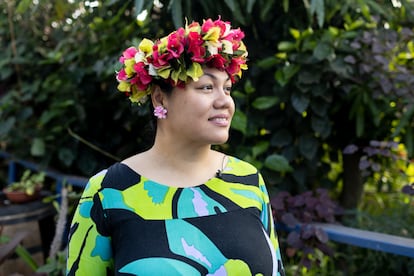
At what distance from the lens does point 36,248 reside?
8.06 ft

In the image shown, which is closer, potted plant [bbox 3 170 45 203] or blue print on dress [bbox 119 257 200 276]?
blue print on dress [bbox 119 257 200 276]

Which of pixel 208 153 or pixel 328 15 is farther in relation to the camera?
pixel 328 15

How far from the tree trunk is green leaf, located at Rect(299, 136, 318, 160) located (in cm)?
38

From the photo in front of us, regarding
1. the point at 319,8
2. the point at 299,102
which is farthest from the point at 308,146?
the point at 319,8

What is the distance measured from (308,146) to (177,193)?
1.18 meters

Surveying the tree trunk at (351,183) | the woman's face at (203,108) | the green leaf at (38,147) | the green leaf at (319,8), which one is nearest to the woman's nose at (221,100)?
the woman's face at (203,108)

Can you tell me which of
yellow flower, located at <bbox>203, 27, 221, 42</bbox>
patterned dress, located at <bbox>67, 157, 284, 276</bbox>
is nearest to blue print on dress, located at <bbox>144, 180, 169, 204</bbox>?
patterned dress, located at <bbox>67, 157, 284, 276</bbox>

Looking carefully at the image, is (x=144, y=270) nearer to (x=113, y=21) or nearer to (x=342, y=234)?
(x=342, y=234)

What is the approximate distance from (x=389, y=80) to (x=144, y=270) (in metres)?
1.40

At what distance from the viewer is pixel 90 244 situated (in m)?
1.19

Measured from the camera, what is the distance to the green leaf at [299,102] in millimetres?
2139

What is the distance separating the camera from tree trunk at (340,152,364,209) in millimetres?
2607

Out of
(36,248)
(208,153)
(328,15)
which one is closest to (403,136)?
(328,15)

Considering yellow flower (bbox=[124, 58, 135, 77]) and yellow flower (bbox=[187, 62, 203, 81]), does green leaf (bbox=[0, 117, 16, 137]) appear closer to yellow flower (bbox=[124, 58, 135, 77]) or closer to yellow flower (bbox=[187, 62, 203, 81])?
yellow flower (bbox=[124, 58, 135, 77])
